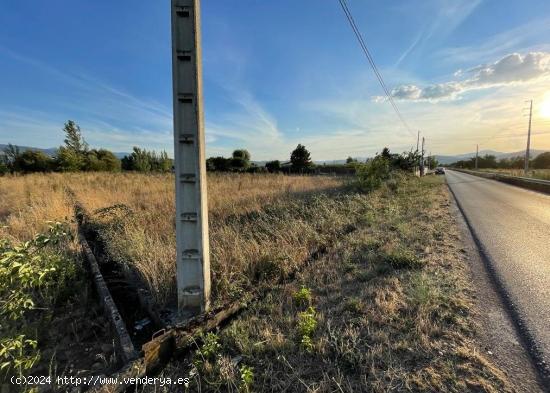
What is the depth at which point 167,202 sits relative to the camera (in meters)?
8.62

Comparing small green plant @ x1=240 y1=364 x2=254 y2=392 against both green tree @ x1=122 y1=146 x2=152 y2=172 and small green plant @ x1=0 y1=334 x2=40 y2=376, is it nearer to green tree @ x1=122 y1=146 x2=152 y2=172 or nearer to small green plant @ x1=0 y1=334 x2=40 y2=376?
small green plant @ x1=0 y1=334 x2=40 y2=376

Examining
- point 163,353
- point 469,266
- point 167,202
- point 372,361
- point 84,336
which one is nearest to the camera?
point 372,361

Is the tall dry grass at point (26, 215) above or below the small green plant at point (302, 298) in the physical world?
above

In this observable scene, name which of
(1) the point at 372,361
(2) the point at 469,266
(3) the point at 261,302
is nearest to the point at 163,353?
(3) the point at 261,302

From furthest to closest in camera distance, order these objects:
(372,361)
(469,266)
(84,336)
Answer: (469,266) < (84,336) < (372,361)

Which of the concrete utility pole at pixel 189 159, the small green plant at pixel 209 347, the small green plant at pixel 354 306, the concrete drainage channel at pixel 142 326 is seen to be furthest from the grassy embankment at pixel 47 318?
the small green plant at pixel 354 306

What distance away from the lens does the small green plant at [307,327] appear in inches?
88.2

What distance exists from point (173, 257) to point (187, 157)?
5.55 feet

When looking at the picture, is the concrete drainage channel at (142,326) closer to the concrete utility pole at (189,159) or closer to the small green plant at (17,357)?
the concrete utility pole at (189,159)

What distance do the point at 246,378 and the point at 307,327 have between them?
0.75 m

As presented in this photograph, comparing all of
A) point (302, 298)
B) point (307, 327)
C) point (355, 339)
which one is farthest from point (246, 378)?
point (302, 298)

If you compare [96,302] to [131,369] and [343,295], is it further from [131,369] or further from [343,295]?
[343,295]

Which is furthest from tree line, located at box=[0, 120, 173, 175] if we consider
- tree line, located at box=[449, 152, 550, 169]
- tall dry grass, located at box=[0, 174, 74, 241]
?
tree line, located at box=[449, 152, 550, 169]

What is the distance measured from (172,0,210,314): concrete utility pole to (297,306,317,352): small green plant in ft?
3.34
